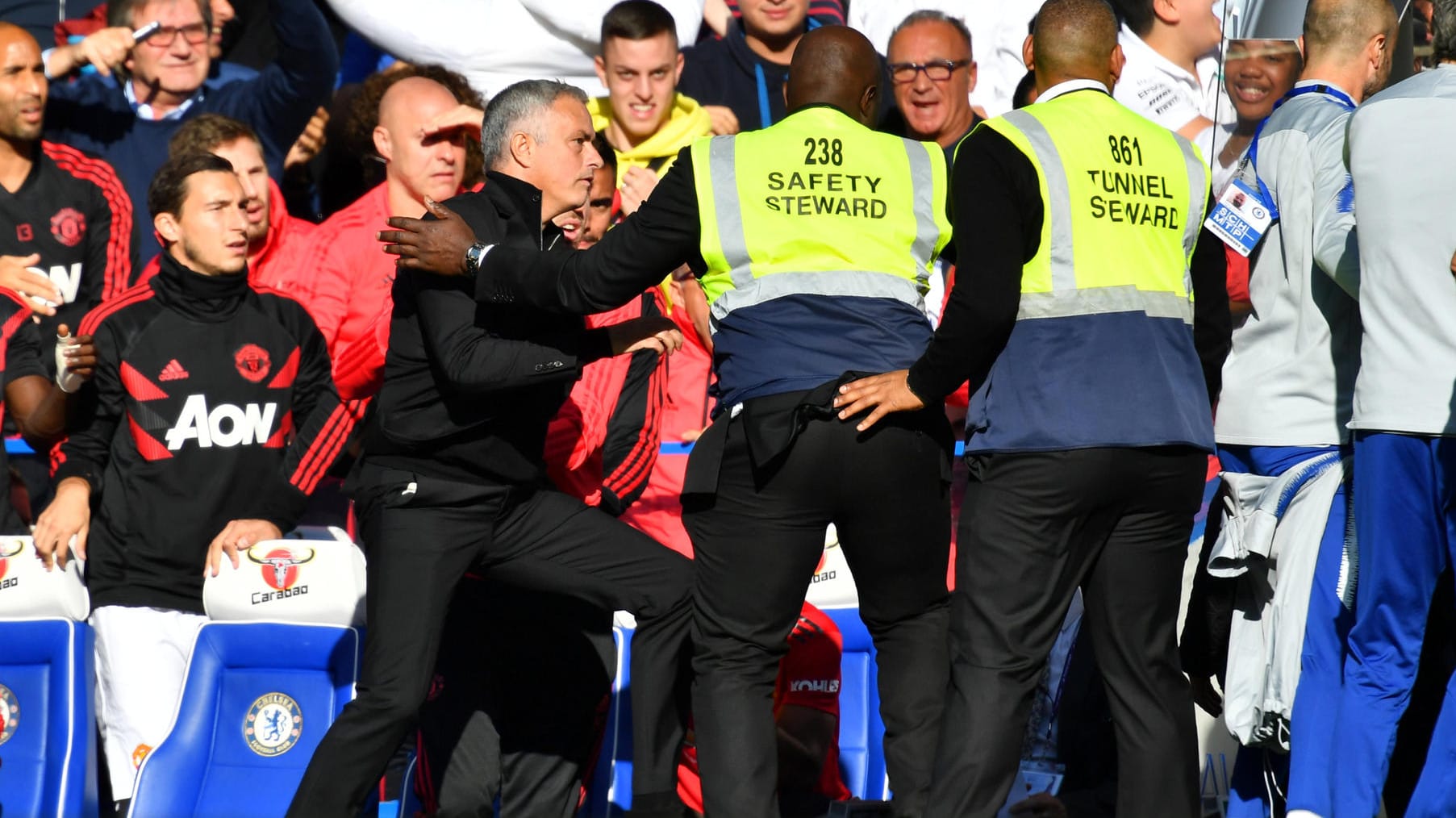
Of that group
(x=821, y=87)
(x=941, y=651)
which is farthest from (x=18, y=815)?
(x=821, y=87)

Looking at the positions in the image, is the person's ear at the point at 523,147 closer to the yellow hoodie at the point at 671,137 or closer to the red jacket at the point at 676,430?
the red jacket at the point at 676,430

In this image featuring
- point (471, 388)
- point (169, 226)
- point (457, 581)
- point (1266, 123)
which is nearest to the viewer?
point (471, 388)

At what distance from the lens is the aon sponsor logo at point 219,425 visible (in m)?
5.58

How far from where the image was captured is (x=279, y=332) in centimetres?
574

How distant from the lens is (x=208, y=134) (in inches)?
249

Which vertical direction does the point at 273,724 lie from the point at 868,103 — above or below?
below

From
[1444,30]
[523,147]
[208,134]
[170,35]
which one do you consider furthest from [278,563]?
[1444,30]

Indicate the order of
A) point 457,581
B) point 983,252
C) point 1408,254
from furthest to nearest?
point 457,581
point 1408,254
point 983,252

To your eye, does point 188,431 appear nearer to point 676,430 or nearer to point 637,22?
point 676,430

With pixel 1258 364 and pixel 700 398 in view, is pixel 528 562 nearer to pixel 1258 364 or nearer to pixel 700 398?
pixel 700 398

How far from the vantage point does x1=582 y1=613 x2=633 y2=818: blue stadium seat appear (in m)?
5.52

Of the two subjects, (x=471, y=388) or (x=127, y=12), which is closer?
(x=471, y=388)

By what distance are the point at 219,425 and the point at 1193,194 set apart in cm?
325

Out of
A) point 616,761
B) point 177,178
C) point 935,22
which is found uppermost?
point 935,22
